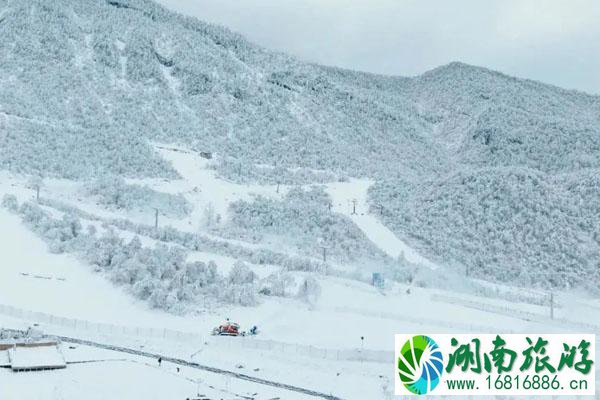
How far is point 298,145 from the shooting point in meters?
99.8

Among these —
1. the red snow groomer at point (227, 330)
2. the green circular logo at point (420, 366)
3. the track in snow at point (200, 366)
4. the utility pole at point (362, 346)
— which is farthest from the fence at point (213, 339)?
the green circular logo at point (420, 366)

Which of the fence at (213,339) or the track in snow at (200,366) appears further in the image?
the fence at (213,339)

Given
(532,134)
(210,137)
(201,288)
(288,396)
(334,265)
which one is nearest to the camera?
(288,396)

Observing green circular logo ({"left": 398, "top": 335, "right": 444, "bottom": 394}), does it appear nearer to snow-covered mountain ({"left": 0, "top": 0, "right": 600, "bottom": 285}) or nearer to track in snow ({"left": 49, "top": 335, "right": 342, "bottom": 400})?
track in snow ({"left": 49, "top": 335, "right": 342, "bottom": 400})

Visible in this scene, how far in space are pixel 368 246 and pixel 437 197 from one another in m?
18.8

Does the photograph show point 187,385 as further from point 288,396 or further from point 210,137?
point 210,137

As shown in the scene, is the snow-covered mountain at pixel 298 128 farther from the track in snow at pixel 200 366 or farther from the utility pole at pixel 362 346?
the track in snow at pixel 200 366

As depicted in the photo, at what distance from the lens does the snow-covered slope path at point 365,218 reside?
65188mm

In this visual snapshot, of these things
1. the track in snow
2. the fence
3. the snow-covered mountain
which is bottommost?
the track in snow

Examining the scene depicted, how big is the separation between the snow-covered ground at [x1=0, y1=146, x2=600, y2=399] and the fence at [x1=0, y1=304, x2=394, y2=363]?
62 millimetres

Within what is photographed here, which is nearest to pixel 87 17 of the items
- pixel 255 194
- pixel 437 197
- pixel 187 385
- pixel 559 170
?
pixel 255 194

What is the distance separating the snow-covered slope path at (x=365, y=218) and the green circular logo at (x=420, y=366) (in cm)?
3610

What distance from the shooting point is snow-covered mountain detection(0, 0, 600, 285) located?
2813 inches

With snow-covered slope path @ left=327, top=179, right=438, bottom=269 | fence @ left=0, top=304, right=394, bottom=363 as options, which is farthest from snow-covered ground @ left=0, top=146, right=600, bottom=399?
snow-covered slope path @ left=327, top=179, right=438, bottom=269
